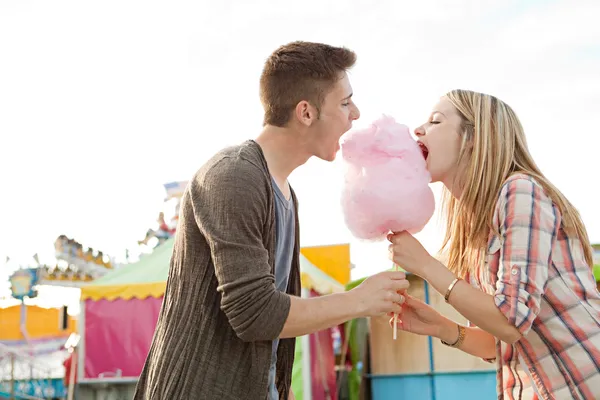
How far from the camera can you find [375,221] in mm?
2596

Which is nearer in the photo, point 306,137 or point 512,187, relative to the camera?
point 512,187

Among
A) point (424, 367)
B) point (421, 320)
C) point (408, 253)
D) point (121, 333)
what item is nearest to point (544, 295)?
point (408, 253)

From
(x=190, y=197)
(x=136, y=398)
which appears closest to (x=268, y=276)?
(x=190, y=197)

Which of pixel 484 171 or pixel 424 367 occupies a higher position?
pixel 484 171

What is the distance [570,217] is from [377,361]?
19.3 ft

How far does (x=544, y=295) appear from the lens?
7.54 ft

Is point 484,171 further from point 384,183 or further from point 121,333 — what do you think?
point 121,333

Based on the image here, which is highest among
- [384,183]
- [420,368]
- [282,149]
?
[282,149]

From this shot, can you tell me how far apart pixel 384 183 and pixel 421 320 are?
62cm

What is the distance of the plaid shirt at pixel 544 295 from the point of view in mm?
2205

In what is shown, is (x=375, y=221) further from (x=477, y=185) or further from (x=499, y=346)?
(x=499, y=346)

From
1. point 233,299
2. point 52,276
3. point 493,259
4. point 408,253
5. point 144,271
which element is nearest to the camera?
point 233,299

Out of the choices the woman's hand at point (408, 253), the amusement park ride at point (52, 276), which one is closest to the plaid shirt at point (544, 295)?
the woman's hand at point (408, 253)

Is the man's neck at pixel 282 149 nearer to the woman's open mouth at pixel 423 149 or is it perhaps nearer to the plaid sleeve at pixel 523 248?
the woman's open mouth at pixel 423 149
